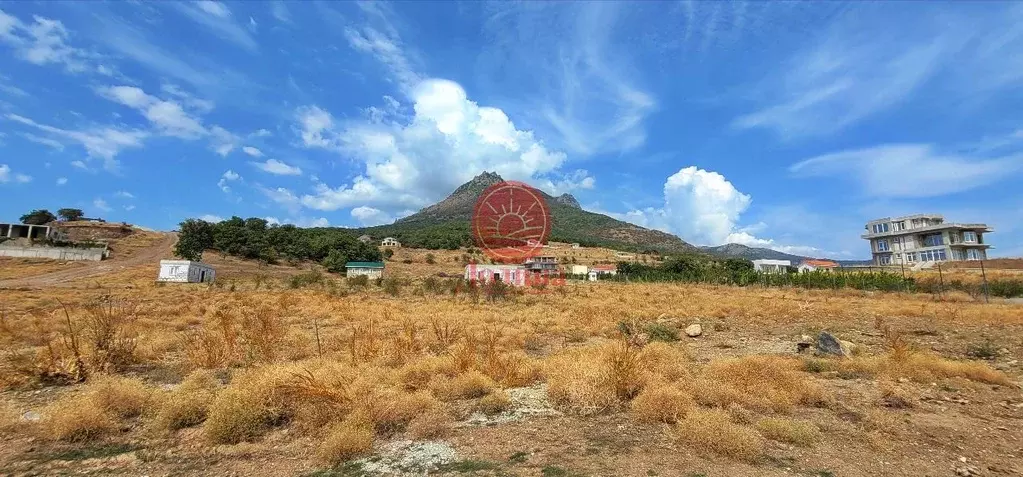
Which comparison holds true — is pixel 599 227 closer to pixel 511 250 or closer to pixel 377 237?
pixel 377 237

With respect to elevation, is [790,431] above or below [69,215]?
below

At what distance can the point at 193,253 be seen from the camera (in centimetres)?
6744

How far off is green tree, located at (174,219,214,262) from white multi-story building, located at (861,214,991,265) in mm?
108081

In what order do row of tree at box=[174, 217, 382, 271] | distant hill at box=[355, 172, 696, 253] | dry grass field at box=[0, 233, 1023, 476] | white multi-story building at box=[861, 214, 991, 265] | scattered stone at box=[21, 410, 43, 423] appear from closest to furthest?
dry grass field at box=[0, 233, 1023, 476]
scattered stone at box=[21, 410, 43, 423]
white multi-story building at box=[861, 214, 991, 265]
row of tree at box=[174, 217, 382, 271]
distant hill at box=[355, 172, 696, 253]

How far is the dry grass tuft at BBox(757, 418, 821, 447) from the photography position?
15.5 ft

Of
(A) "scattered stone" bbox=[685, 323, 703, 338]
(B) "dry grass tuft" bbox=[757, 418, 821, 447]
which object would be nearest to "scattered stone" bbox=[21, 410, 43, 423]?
(B) "dry grass tuft" bbox=[757, 418, 821, 447]

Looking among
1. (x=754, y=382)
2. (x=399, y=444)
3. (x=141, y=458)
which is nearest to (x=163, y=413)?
(x=141, y=458)

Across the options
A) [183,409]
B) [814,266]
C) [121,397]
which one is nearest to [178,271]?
[121,397]

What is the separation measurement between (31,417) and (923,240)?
94.7 m

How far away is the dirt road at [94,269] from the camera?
3978cm

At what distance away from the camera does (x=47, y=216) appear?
94.6 metres

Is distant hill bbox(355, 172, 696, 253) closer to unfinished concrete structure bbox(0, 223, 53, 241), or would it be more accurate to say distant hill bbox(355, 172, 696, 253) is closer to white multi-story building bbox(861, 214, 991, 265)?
white multi-story building bbox(861, 214, 991, 265)

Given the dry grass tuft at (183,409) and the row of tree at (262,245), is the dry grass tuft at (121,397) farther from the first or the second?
the row of tree at (262,245)

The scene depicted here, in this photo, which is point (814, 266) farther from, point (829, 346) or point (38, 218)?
point (38, 218)
